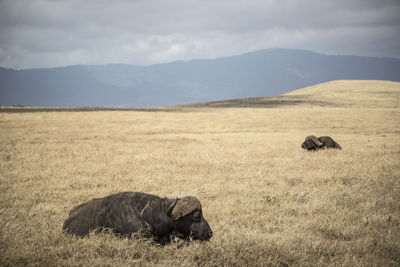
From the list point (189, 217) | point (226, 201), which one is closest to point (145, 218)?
point (189, 217)

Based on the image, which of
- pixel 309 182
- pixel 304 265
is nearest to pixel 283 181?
pixel 309 182

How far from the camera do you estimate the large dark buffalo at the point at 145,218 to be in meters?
5.19

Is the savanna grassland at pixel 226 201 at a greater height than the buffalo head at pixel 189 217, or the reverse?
the buffalo head at pixel 189 217

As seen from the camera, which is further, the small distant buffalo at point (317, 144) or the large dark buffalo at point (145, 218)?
the small distant buffalo at point (317, 144)

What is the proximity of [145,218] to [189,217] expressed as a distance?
2.79ft

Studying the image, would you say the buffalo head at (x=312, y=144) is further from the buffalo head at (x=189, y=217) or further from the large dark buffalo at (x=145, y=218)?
the buffalo head at (x=189, y=217)

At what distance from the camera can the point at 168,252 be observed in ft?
16.9

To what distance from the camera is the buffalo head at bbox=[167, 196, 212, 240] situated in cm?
508

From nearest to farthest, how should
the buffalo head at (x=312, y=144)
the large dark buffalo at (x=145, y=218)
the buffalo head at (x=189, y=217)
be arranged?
the buffalo head at (x=189, y=217) < the large dark buffalo at (x=145, y=218) < the buffalo head at (x=312, y=144)

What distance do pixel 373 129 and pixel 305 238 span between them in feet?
106

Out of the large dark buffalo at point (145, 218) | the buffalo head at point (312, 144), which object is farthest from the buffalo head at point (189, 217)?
the buffalo head at point (312, 144)

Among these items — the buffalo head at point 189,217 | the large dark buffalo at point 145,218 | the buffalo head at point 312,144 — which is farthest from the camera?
the buffalo head at point 312,144

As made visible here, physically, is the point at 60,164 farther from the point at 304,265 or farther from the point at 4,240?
the point at 304,265

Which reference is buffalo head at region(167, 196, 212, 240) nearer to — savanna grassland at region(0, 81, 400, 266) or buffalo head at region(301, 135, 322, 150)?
savanna grassland at region(0, 81, 400, 266)
